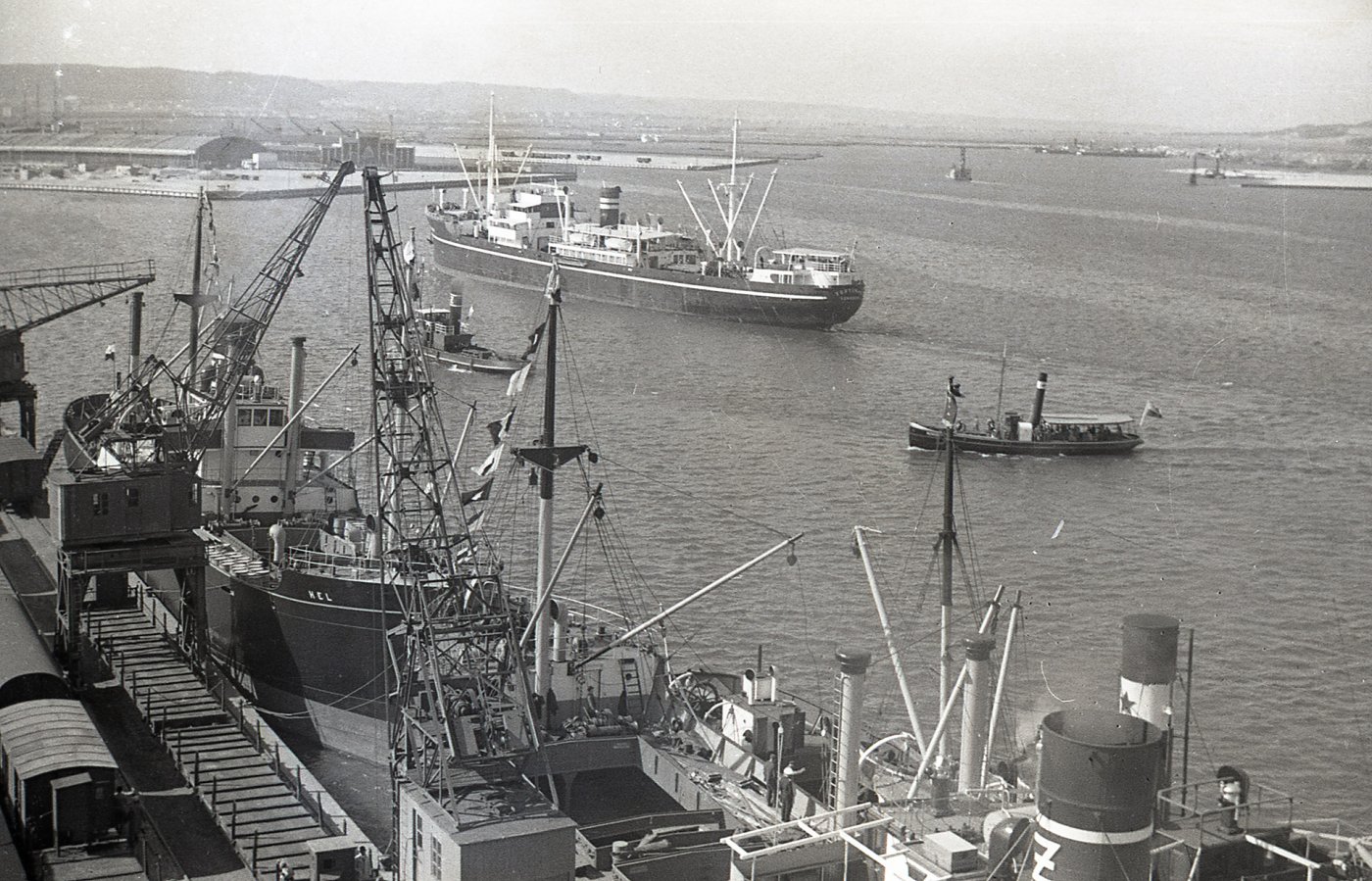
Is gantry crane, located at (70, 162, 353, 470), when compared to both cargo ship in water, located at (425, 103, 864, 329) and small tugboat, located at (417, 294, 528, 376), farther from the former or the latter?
cargo ship in water, located at (425, 103, 864, 329)

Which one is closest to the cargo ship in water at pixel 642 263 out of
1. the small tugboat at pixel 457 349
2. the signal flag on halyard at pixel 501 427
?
the small tugboat at pixel 457 349

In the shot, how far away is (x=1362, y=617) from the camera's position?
35156 mm

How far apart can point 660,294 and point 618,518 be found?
37501mm

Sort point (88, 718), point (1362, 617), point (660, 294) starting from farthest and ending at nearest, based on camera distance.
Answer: point (660, 294)
point (1362, 617)
point (88, 718)

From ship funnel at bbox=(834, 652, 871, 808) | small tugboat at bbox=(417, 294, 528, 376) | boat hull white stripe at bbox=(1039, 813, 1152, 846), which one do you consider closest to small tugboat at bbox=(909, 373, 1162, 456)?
small tugboat at bbox=(417, 294, 528, 376)

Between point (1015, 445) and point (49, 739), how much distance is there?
105 ft

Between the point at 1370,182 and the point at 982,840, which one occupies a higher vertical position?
the point at 1370,182

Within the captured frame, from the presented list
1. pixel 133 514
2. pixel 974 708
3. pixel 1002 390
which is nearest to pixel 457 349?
pixel 1002 390

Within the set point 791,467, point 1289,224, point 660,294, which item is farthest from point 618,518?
point 1289,224

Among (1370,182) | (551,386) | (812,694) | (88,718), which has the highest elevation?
(1370,182)

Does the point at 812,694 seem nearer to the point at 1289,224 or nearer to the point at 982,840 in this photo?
the point at 982,840

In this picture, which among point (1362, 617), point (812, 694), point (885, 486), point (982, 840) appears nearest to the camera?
point (982, 840)

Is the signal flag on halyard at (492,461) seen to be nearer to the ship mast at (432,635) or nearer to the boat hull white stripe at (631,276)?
the ship mast at (432,635)

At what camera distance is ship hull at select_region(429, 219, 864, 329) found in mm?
69562
